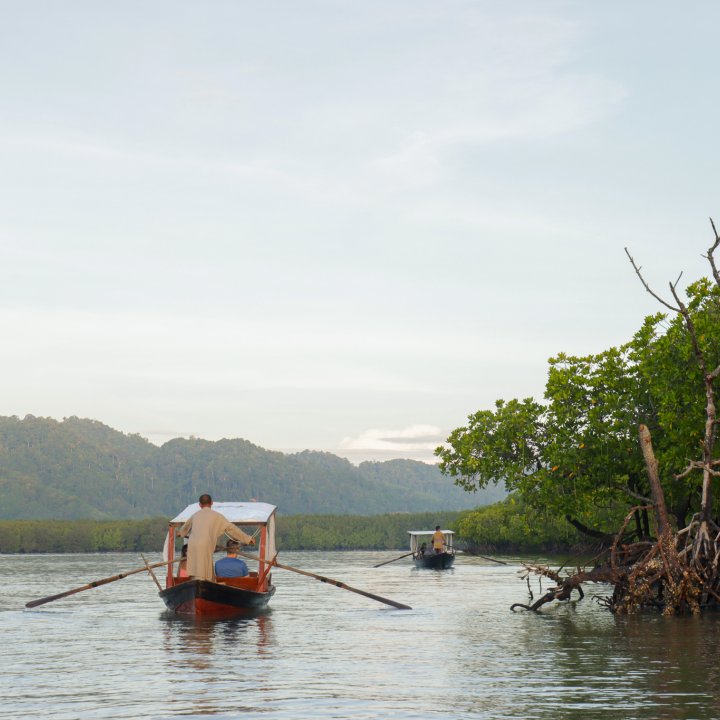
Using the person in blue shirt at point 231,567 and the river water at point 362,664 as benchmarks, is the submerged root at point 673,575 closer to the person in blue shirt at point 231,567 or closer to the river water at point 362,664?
the river water at point 362,664

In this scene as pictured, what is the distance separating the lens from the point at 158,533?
142250 millimetres

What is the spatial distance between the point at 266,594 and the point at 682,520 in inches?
561

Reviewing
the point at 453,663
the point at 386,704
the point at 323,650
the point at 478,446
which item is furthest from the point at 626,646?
the point at 478,446

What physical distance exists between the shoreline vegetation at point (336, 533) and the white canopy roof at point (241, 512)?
64835 millimetres

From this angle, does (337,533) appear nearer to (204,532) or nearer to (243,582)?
(243,582)

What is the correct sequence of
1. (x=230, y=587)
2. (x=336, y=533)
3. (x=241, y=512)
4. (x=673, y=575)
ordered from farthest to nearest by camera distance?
(x=336, y=533) → (x=241, y=512) → (x=673, y=575) → (x=230, y=587)

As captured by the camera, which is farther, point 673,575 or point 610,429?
point 610,429

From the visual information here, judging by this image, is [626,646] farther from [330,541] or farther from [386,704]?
[330,541]

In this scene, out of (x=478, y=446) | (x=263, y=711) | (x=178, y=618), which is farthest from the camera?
(x=478, y=446)

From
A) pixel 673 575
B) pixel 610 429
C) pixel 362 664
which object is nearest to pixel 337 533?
pixel 610 429

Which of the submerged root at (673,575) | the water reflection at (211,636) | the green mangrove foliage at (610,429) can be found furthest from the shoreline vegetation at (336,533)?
the water reflection at (211,636)

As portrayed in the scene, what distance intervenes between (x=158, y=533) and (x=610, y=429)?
368 feet

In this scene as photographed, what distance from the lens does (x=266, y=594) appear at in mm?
31188

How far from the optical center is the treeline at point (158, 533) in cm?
13662
